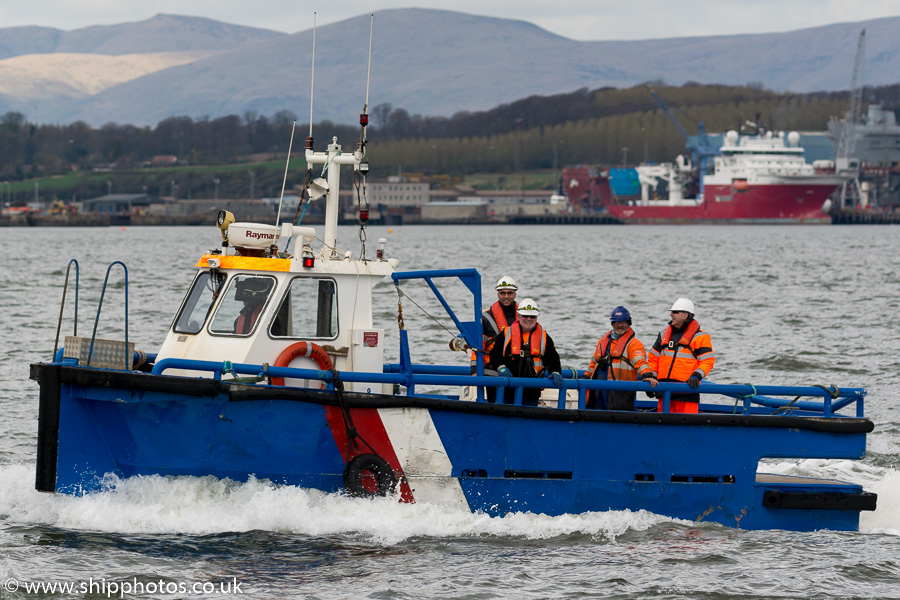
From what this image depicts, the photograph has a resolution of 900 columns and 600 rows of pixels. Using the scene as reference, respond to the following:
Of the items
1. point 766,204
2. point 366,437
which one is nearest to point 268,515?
point 366,437

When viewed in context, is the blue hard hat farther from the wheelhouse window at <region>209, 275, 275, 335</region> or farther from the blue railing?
the wheelhouse window at <region>209, 275, 275, 335</region>

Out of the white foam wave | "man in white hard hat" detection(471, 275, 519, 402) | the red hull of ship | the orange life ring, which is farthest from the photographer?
the red hull of ship

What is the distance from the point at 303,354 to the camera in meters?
9.23

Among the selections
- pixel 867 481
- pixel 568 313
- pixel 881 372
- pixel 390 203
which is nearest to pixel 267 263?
pixel 867 481

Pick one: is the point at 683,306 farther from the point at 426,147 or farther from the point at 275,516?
the point at 426,147

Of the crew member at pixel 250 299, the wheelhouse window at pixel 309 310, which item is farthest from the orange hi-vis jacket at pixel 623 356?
the crew member at pixel 250 299

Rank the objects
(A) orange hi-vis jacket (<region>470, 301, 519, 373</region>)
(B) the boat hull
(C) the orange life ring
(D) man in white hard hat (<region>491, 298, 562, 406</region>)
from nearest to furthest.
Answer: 1. (B) the boat hull
2. (C) the orange life ring
3. (D) man in white hard hat (<region>491, 298, 562, 406</region>)
4. (A) orange hi-vis jacket (<region>470, 301, 519, 373</region>)

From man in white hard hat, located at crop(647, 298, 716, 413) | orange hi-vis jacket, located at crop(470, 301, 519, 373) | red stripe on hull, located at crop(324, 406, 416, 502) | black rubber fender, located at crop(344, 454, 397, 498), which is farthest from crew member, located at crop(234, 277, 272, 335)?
man in white hard hat, located at crop(647, 298, 716, 413)

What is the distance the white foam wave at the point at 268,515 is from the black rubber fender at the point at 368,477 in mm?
87

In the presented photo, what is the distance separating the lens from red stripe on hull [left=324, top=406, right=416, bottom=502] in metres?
8.94

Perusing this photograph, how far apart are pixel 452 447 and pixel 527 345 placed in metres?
1.17

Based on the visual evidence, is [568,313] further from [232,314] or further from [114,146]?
[114,146]

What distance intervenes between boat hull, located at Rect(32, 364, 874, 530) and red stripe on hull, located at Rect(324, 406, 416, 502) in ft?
0.04

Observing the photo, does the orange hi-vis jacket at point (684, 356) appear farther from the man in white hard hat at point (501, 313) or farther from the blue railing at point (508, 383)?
the man in white hard hat at point (501, 313)
